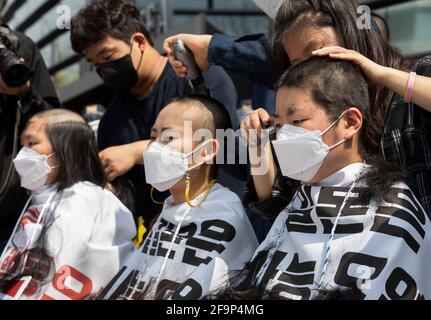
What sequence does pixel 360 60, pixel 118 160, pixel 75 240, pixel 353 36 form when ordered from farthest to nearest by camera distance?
pixel 118 160 → pixel 75 240 → pixel 353 36 → pixel 360 60

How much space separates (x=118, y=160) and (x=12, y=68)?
59cm

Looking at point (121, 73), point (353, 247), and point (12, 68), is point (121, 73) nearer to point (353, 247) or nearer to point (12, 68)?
point (12, 68)

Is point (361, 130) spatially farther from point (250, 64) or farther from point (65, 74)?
point (65, 74)

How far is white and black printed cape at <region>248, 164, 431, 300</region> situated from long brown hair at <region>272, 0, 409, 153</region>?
0.52 ft

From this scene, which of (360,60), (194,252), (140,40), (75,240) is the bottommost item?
(75,240)

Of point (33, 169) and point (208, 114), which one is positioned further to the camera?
point (33, 169)

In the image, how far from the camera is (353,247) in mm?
1487

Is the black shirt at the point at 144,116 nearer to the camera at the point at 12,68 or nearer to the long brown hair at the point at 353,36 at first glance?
the camera at the point at 12,68

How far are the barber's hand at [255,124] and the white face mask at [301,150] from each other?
15cm

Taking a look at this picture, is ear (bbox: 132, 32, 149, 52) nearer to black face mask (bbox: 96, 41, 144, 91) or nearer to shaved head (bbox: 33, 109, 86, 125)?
black face mask (bbox: 96, 41, 144, 91)

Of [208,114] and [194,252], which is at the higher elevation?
[208,114]

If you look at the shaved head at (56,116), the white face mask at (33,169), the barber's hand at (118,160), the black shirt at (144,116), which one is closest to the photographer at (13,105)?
the shaved head at (56,116)

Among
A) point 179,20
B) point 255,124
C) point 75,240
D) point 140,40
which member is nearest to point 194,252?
point 255,124

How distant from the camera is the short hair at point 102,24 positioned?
2598 mm
